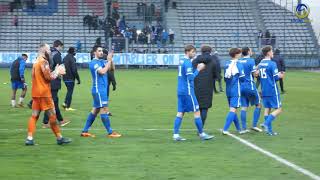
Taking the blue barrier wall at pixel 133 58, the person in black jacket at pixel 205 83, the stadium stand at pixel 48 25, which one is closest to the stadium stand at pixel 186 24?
the stadium stand at pixel 48 25

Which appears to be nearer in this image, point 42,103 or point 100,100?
point 42,103

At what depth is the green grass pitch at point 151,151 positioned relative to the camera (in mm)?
10445

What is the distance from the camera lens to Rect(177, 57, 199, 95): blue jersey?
552 inches

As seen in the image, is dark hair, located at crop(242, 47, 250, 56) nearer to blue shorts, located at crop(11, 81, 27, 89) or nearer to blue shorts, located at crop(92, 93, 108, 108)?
blue shorts, located at crop(92, 93, 108, 108)

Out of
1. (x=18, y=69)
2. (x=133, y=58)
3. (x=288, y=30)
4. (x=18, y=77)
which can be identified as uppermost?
(x=288, y=30)

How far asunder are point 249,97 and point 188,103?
2.33m

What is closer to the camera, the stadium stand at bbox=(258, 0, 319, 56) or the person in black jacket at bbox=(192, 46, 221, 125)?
the person in black jacket at bbox=(192, 46, 221, 125)

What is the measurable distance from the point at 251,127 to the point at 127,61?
116ft

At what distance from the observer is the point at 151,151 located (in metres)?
12.7

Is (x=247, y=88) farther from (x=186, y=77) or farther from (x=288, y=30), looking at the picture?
(x=288, y=30)

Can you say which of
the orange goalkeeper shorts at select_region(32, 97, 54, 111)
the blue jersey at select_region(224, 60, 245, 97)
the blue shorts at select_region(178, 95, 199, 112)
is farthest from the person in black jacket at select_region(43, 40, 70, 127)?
the blue jersey at select_region(224, 60, 245, 97)

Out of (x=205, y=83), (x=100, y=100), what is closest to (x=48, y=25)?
(x=205, y=83)

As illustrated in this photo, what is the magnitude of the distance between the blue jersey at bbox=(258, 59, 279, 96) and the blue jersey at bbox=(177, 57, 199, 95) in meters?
2.12

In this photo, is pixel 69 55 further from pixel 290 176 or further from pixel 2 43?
pixel 2 43
